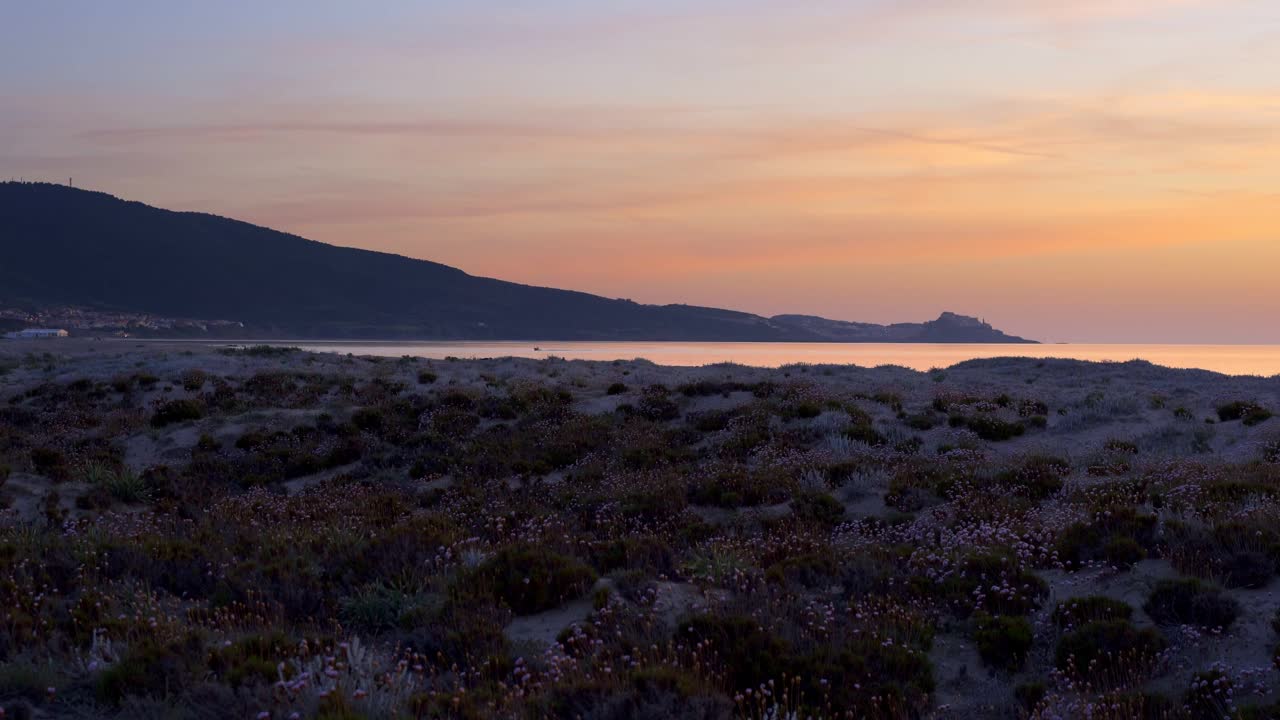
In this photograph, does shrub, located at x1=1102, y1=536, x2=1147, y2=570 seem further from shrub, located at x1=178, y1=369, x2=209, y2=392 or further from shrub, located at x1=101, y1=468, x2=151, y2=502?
shrub, located at x1=178, y1=369, x2=209, y2=392

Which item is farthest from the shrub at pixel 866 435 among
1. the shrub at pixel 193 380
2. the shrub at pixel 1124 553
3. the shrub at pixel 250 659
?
the shrub at pixel 193 380

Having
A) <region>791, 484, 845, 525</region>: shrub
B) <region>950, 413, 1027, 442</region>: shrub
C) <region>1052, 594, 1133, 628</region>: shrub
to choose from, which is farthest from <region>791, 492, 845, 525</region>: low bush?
<region>950, 413, 1027, 442</region>: shrub

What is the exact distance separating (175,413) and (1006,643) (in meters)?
22.1

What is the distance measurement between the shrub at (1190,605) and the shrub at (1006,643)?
127cm

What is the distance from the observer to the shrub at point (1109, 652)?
22.1ft

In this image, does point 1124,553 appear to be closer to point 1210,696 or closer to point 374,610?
point 1210,696

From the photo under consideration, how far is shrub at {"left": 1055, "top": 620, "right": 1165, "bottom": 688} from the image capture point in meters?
6.73

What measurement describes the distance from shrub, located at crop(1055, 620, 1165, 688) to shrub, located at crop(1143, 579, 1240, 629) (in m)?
0.65

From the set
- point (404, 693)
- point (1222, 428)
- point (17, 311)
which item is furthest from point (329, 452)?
point (17, 311)

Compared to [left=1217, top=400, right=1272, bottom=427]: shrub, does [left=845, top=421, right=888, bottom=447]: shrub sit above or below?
below

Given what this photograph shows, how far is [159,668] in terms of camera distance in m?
6.16

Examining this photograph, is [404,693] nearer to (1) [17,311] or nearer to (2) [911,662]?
(2) [911,662]

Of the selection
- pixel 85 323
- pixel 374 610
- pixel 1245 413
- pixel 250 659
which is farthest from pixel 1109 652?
pixel 85 323

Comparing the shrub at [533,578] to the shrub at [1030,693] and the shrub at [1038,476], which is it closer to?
the shrub at [1030,693]
